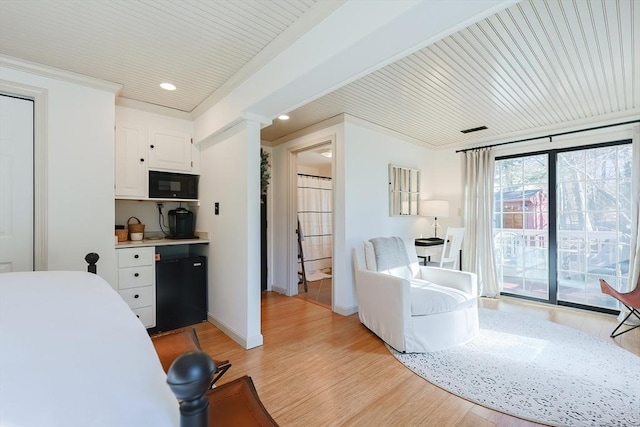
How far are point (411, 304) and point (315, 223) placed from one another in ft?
11.7

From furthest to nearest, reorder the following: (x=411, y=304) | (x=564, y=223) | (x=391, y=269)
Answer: (x=564, y=223) < (x=391, y=269) < (x=411, y=304)

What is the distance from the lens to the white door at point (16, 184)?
7.73 ft

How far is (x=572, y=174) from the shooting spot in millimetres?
3877

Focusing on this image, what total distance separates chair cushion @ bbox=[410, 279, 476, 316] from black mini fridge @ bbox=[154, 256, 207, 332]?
7.64 feet

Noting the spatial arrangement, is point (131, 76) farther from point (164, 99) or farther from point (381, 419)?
point (381, 419)

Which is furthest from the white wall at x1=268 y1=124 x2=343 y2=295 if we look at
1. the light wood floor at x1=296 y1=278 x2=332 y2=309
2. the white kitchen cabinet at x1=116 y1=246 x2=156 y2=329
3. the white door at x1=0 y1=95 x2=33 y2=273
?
the white door at x1=0 y1=95 x2=33 y2=273

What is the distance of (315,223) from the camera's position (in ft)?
19.5

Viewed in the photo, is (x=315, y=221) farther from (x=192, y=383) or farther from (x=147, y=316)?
(x=192, y=383)

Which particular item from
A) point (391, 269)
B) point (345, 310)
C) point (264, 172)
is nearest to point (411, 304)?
point (391, 269)

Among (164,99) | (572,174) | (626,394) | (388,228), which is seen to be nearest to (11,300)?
(164,99)

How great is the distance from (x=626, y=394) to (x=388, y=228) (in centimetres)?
266

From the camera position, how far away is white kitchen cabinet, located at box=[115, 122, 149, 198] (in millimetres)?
3016

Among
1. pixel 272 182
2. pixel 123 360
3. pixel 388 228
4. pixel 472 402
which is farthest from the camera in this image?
pixel 272 182

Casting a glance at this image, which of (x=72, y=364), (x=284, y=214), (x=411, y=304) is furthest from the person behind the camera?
(x=284, y=214)
